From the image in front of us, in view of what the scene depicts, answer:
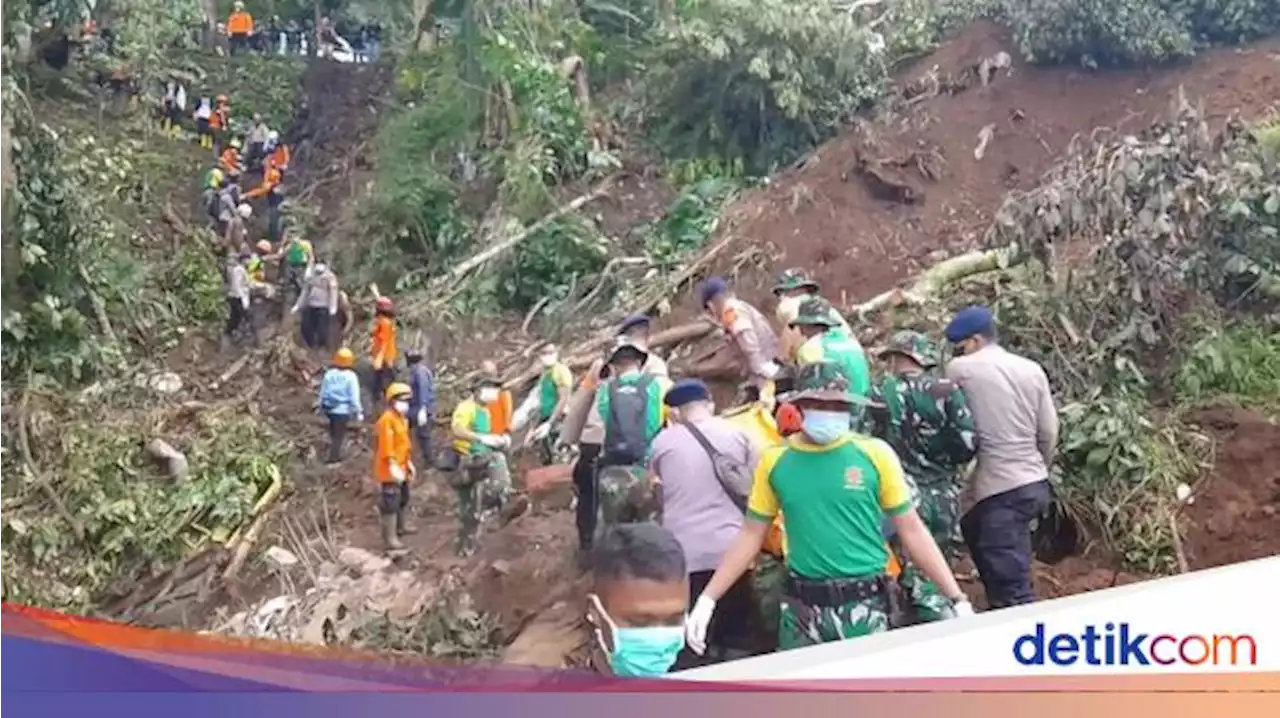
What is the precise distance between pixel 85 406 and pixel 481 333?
3.22 feet

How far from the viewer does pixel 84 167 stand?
12.2 feet

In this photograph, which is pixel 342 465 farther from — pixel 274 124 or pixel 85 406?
pixel 274 124

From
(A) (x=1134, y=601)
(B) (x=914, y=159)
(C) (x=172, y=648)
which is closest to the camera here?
(A) (x=1134, y=601)

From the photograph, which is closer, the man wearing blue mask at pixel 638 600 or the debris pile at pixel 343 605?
the man wearing blue mask at pixel 638 600

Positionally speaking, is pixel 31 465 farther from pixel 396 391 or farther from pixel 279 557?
pixel 396 391

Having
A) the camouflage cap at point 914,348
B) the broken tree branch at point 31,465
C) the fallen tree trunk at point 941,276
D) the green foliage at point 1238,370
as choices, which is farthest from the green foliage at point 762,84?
the broken tree branch at point 31,465

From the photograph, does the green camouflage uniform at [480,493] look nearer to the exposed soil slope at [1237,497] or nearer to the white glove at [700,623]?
the white glove at [700,623]

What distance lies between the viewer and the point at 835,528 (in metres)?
3.26

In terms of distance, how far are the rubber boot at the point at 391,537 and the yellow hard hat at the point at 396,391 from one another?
11.1 inches

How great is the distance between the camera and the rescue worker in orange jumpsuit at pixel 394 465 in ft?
11.4

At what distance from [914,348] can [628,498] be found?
0.75 m

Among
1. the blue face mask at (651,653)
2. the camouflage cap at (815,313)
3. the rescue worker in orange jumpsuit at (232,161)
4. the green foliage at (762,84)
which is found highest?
the green foliage at (762,84)

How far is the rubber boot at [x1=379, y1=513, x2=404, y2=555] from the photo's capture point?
346 centimetres

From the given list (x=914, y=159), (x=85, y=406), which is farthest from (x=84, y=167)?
(x=914, y=159)
